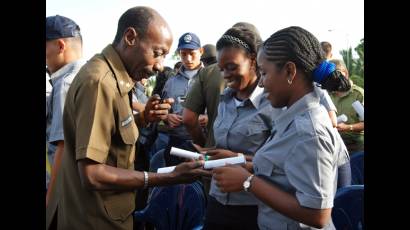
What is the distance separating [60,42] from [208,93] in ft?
4.33

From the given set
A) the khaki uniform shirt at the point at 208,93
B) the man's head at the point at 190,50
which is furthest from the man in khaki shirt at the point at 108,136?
the man's head at the point at 190,50

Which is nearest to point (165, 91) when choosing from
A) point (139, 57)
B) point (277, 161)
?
point (139, 57)

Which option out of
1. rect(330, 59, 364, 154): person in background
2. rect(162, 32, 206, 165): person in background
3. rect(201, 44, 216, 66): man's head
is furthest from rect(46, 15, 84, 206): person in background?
rect(201, 44, 216, 66): man's head

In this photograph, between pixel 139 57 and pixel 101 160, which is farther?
pixel 139 57

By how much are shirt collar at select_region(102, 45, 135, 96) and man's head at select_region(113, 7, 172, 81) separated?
0.17 ft

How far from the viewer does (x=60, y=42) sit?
263cm

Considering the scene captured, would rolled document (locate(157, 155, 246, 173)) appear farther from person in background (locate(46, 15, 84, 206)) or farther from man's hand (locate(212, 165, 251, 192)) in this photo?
person in background (locate(46, 15, 84, 206))

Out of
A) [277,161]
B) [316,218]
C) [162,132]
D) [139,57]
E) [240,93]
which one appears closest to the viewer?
[316,218]

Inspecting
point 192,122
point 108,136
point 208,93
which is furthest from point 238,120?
point 192,122

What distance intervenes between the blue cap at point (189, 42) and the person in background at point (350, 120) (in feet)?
5.94

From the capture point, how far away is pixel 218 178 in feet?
5.99

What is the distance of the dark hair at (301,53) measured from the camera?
1.74 metres
